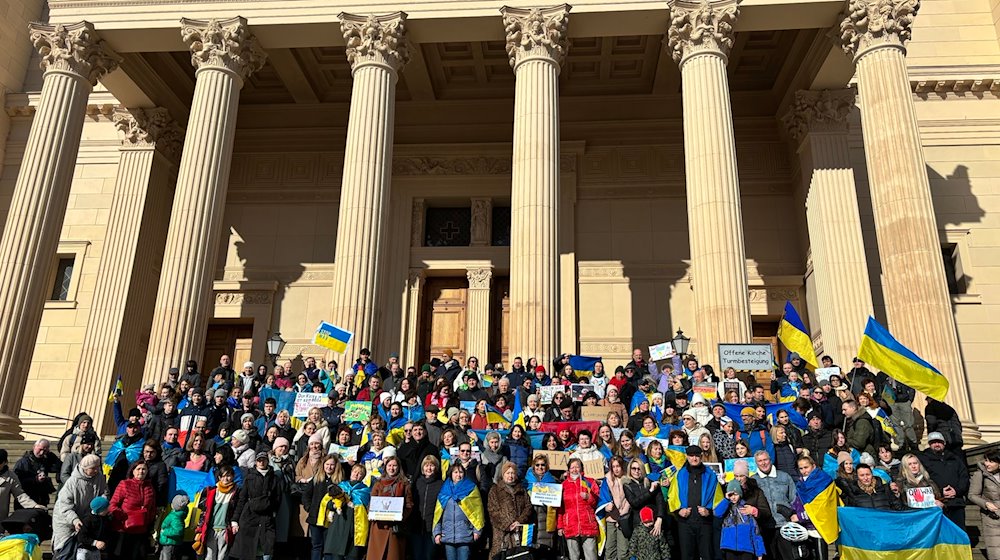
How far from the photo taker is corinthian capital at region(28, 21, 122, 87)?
20.2 m

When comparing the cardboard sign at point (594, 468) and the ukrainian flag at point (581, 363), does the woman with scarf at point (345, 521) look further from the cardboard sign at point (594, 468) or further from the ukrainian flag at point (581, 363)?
the ukrainian flag at point (581, 363)

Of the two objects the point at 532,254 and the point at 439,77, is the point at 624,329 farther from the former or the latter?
the point at 439,77

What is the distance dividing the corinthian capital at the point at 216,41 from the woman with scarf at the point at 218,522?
13.4 m

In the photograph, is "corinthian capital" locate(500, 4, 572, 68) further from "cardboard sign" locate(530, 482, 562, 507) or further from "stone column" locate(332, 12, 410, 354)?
"cardboard sign" locate(530, 482, 562, 507)

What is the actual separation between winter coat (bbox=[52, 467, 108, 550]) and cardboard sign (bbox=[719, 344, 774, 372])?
1101cm

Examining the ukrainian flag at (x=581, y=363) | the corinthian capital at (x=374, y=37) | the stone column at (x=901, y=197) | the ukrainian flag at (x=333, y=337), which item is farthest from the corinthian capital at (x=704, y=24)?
the ukrainian flag at (x=333, y=337)

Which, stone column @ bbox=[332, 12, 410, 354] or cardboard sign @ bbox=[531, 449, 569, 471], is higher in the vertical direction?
stone column @ bbox=[332, 12, 410, 354]

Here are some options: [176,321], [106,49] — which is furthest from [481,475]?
[106,49]

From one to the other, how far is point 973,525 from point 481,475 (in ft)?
23.1

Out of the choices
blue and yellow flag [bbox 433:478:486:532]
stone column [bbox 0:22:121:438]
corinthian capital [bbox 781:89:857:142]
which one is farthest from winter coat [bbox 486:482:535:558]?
corinthian capital [bbox 781:89:857:142]

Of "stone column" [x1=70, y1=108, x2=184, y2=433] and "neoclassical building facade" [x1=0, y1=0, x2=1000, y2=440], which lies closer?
"neoclassical building facade" [x1=0, y1=0, x2=1000, y2=440]

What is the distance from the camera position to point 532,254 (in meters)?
17.6

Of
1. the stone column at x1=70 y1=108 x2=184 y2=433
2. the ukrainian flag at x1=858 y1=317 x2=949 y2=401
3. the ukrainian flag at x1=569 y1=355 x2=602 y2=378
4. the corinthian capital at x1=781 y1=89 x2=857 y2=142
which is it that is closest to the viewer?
the ukrainian flag at x1=858 y1=317 x2=949 y2=401

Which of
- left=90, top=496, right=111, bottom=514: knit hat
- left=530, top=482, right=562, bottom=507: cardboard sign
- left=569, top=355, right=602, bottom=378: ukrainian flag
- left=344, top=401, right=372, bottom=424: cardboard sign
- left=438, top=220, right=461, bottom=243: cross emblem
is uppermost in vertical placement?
left=438, top=220, right=461, bottom=243: cross emblem
